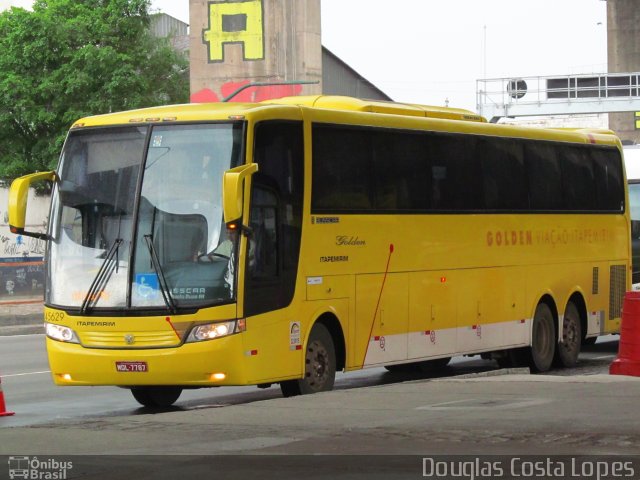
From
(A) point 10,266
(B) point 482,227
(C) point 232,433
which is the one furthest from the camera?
(A) point 10,266

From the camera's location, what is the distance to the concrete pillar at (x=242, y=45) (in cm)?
5369

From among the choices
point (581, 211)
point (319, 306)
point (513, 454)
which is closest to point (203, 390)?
point (319, 306)

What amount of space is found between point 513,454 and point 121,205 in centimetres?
631

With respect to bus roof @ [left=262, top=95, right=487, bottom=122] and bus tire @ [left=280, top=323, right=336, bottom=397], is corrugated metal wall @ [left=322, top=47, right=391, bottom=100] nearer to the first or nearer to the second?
bus roof @ [left=262, top=95, right=487, bottom=122]

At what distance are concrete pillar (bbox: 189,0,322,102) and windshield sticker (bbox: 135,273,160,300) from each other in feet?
132

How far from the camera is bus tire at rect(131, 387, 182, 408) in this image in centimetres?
1552

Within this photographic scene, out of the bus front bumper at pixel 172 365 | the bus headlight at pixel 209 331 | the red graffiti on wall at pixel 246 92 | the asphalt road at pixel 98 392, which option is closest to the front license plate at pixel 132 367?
the bus front bumper at pixel 172 365

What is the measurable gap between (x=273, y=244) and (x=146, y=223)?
1.41 metres

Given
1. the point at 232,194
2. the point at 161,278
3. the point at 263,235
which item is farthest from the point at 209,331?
the point at 232,194

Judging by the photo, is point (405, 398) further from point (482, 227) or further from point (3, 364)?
point (3, 364)

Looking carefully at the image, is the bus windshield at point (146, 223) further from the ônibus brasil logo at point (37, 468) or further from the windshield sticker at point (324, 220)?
the ônibus brasil logo at point (37, 468)

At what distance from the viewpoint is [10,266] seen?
37.2 m

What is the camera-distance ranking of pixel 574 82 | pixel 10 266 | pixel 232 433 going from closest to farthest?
pixel 232 433 → pixel 10 266 → pixel 574 82

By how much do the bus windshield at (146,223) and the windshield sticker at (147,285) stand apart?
0.4 inches
